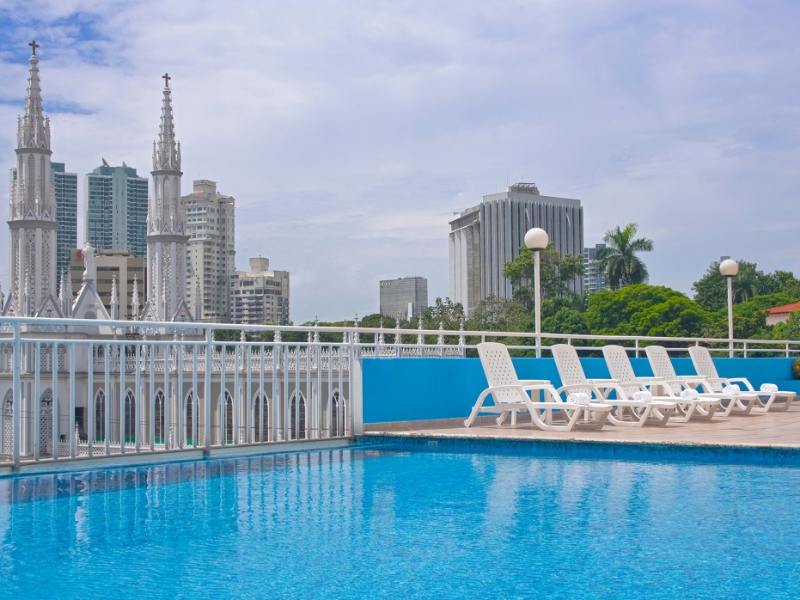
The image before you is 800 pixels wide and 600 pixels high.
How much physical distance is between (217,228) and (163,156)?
81.2 meters

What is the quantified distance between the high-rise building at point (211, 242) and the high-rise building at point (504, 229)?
3963 centimetres

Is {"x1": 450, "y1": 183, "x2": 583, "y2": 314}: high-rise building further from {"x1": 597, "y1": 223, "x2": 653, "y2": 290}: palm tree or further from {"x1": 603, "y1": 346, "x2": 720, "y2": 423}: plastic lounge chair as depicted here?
{"x1": 603, "y1": 346, "x2": 720, "y2": 423}: plastic lounge chair

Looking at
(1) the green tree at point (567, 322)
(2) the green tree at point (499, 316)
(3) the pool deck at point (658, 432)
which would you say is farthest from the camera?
(2) the green tree at point (499, 316)

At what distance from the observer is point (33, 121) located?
55.4 metres

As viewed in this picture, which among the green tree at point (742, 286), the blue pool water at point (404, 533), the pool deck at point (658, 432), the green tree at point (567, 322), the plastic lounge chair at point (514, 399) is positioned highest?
the green tree at point (742, 286)

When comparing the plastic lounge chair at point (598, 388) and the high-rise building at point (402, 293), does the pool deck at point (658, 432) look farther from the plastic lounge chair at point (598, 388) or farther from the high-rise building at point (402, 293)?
the high-rise building at point (402, 293)

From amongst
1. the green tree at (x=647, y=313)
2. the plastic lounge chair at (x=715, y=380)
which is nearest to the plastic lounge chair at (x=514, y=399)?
the plastic lounge chair at (x=715, y=380)

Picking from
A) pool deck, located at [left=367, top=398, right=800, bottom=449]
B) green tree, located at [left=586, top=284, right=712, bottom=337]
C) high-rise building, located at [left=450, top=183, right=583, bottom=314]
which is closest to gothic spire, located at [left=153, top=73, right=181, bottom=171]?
green tree, located at [left=586, top=284, right=712, bottom=337]

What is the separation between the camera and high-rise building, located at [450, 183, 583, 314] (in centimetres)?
13025

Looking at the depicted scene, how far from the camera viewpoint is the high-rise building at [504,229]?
130250 millimetres

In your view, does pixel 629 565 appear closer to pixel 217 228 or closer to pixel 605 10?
pixel 605 10

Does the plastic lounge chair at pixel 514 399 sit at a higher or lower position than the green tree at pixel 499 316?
lower

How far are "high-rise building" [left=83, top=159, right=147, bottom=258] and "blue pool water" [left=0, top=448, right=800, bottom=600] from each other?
155m

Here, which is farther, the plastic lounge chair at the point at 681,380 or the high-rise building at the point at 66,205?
the high-rise building at the point at 66,205
